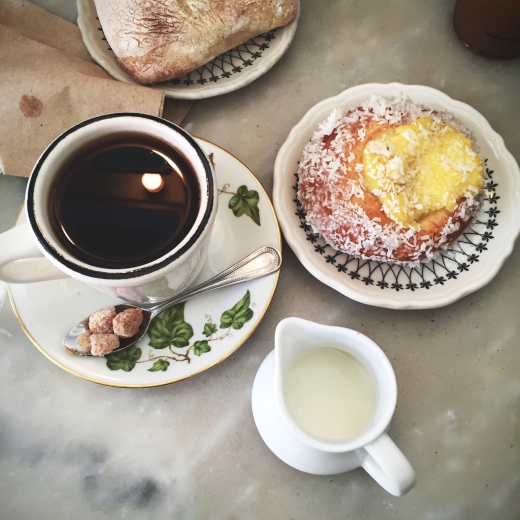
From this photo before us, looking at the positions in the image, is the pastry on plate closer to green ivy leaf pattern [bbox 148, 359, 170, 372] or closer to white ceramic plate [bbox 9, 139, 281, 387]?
white ceramic plate [bbox 9, 139, 281, 387]

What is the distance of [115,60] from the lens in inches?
38.9

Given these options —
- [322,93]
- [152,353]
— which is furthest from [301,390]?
[322,93]

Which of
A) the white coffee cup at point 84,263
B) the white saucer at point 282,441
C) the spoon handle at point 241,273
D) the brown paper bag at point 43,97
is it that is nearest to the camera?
the white coffee cup at point 84,263

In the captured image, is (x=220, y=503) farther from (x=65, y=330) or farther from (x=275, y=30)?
(x=275, y=30)

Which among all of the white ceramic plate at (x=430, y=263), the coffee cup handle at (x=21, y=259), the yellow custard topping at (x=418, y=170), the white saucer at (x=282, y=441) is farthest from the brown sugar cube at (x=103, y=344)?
the yellow custard topping at (x=418, y=170)

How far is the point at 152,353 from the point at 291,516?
37 cm

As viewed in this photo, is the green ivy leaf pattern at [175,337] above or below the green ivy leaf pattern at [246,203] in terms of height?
below

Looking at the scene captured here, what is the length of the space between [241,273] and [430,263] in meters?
0.35

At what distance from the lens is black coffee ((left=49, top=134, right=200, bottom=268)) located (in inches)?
25.4

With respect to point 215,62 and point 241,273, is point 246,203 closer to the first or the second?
point 241,273

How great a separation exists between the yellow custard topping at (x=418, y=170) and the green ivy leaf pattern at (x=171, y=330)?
1.25ft

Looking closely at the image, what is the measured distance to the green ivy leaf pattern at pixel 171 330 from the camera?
0.79m

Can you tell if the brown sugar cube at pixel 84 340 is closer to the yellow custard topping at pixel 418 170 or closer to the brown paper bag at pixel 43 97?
the brown paper bag at pixel 43 97

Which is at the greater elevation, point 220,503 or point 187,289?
point 187,289
